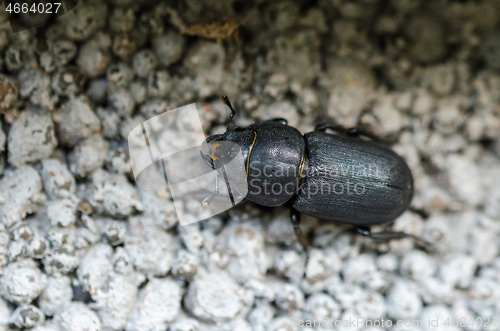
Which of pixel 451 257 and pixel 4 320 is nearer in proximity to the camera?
pixel 4 320

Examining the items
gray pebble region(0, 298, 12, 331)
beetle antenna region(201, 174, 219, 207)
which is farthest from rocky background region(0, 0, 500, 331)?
beetle antenna region(201, 174, 219, 207)

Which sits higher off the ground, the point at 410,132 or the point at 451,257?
the point at 410,132

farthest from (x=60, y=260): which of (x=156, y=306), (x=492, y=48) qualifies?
(x=492, y=48)

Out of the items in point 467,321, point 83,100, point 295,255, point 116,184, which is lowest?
point 467,321

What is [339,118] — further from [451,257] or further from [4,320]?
[4,320]

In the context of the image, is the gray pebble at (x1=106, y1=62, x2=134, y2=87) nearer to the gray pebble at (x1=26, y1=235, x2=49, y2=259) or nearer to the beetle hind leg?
the gray pebble at (x1=26, y1=235, x2=49, y2=259)

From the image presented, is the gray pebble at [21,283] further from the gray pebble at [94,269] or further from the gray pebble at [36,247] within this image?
the gray pebble at [94,269]

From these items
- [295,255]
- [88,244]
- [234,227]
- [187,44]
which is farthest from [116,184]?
[295,255]
